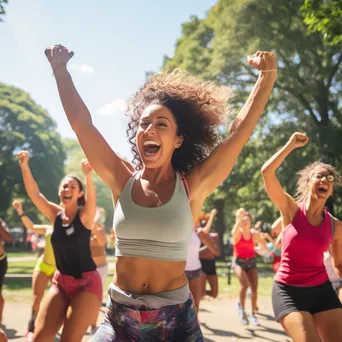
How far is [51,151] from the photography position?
3422cm

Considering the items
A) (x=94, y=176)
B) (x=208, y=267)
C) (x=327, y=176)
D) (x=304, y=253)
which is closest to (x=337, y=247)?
(x=304, y=253)

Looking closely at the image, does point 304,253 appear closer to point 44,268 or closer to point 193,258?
point 193,258

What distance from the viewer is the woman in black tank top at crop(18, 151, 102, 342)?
3441mm

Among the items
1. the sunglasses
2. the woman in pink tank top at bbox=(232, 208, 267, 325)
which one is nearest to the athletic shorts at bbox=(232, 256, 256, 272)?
the woman in pink tank top at bbox=(232, 208, 267, 325)

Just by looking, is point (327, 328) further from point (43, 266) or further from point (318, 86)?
point (318, 86)

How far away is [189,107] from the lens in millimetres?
2553

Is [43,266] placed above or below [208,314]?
above

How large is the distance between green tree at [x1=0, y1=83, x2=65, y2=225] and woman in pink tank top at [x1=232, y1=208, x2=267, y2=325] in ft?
82.4

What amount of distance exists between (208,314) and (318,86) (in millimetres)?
13985

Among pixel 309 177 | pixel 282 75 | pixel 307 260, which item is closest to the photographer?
pixel 307 260

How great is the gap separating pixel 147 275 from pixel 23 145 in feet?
106

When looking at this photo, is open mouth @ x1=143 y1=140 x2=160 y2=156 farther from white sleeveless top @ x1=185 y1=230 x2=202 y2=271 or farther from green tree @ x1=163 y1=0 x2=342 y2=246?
green tree @ x1=163 y1=0 x2=342 y2=246

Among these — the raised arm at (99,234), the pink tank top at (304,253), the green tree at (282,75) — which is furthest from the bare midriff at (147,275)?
the green tree at (282,75)

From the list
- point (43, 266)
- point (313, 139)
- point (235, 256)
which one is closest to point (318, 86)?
point (313, 139)
